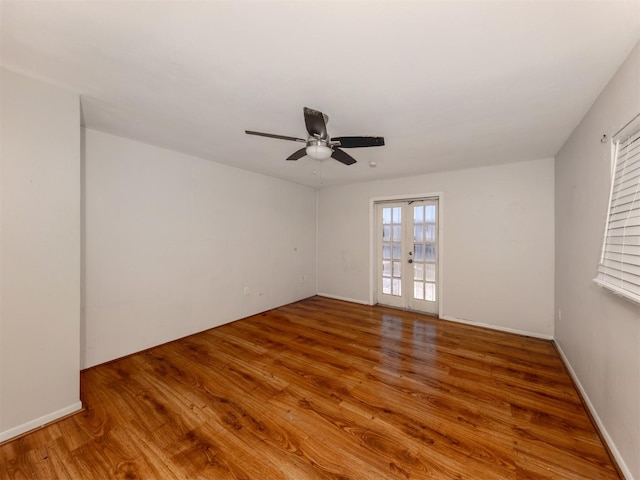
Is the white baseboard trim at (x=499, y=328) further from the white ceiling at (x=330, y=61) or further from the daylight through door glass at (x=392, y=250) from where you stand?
the white ceiling at (x=330, y=61)

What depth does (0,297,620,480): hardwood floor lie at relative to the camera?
1.49 metres

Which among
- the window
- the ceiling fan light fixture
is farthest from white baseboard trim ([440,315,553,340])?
the ceiling fan light fixture

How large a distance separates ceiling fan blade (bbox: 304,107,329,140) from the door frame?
2.64 meters

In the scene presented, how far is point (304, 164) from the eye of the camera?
3.65 metres

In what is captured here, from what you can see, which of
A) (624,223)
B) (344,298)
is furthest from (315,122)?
(344,298)

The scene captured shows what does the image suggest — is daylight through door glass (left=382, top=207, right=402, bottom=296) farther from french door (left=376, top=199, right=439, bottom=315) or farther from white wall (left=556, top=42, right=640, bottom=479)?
white wall (left=556, top=42, right=640, bottom=479)

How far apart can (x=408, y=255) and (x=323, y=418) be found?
124 inches

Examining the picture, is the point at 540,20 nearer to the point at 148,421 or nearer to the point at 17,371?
the point at 148,421

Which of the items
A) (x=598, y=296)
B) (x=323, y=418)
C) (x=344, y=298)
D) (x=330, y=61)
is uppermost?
(x=330, y=61)

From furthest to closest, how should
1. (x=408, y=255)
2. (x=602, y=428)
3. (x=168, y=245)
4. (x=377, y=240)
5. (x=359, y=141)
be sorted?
(x=377, y=240)
(x=408, y=255)
(x=168, y=245)
(x=359, y=141)
(x=602, y=428)

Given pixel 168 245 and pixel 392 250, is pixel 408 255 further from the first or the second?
pixel 168 245

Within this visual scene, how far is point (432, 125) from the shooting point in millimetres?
2359

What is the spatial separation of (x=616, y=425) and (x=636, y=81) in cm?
201

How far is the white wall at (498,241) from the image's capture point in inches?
129
